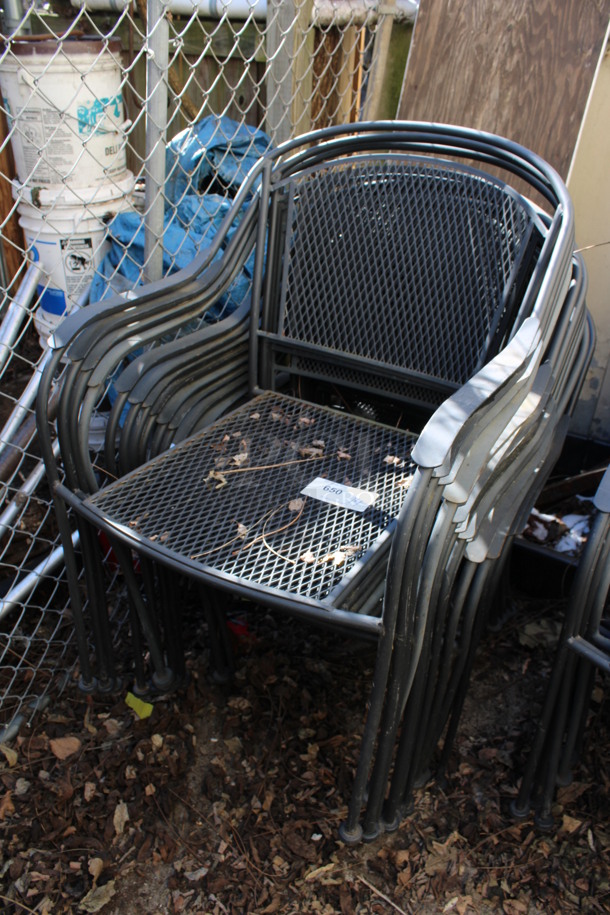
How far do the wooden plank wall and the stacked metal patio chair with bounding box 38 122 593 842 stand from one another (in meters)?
0.62

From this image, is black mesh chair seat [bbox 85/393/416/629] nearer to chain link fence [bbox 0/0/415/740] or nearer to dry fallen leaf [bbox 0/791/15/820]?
chain link fence [bbox 0/0/415/740]

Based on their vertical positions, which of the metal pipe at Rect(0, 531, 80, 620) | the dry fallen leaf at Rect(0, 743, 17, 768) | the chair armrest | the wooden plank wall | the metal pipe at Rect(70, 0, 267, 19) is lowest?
the dry fallen leaf at Rect(0, 743, 17, 768)

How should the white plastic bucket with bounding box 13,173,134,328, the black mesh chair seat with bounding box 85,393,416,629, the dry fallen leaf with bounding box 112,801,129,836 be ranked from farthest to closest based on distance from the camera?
the white plastic bucket with bounding box 13,173,134,328 < the dry fallen leaf with bounding box 112,801,129,836 < the black mesh chair seat with bounding box 85,393,416,629

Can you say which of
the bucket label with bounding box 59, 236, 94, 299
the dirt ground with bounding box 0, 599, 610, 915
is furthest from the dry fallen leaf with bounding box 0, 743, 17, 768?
the bucket label with bounding box 59, 236, 94, 299

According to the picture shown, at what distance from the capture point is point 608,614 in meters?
2.34

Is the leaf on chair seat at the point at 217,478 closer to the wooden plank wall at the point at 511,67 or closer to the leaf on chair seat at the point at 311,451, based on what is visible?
the leaf on chair seat at the point at 311,451

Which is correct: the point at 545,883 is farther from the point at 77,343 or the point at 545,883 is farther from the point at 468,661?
the point at 77,343

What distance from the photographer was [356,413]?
2438 mm

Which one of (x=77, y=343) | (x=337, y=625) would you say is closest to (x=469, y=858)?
(x=337, y=625)

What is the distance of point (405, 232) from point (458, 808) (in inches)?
59.3

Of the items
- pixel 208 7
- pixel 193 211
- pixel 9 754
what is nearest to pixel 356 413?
pixel 193 211

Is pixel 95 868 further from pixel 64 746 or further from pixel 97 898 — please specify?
pixel 64 746

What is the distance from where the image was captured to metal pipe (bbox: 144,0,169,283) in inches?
80.4

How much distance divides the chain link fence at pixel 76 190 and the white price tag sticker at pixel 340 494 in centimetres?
70
